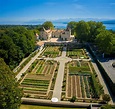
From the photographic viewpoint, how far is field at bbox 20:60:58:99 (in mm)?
34188

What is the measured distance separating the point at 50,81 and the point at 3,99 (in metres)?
18.0

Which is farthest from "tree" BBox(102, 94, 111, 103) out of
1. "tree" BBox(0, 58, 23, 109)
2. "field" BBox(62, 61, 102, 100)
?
"tree" BBox(0, 58, 23, 109)

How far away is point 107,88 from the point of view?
36219 mm

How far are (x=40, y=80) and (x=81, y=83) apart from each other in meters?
9.65

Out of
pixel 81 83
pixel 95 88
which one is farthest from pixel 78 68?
pixel 95 88

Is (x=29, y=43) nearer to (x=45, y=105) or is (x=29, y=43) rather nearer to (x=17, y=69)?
(x=17, y=69)

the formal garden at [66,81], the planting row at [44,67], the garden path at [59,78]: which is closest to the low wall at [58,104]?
the formal garden at [66,81]

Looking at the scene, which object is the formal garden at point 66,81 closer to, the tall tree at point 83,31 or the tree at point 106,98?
the tree at point 106,98

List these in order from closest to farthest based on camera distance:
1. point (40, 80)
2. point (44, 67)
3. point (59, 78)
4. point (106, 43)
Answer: point (40, 80)
point (59, 78)
point (44, 67)
point (106, 43)

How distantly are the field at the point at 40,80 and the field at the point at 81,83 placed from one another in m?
3.73

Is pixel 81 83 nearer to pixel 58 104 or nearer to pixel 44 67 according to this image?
pixel 58 104

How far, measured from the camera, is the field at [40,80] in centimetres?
3419

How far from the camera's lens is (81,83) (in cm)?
3875

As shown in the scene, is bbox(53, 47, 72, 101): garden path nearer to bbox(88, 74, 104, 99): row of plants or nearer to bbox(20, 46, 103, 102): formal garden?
bbox(20, 46, 103, 102): formal garden
